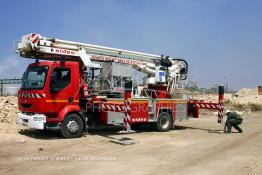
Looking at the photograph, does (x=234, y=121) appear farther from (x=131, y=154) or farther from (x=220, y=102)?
(x=131, y=154)

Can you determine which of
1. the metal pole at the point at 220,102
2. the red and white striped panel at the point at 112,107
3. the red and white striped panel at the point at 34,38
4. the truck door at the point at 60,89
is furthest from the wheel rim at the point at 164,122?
the red and white striped panel at the point at 34,38

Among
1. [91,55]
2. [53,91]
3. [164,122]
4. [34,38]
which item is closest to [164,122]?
[164,122]

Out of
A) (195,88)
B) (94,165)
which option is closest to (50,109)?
(94,165)

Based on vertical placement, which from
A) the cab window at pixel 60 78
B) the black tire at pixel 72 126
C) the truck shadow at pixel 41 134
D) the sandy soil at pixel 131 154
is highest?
the cab window at pixel 60 78

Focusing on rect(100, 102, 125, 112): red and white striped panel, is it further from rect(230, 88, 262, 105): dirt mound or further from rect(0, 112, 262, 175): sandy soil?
rect(230, 88, 262, 105): dirt mound

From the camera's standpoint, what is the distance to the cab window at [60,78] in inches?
536

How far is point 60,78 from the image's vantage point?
1391 centimetres

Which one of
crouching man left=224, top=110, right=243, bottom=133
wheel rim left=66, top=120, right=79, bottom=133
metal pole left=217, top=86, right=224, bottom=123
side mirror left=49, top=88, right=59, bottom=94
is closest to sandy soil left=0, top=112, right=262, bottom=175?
wheel rim left=66, top=120, right=79, bottom=133

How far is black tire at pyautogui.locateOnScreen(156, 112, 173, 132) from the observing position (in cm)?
1677

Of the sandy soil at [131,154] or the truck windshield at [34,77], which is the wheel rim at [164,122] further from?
the truck windshield at [34,77]

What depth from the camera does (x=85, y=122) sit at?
14.3 meters

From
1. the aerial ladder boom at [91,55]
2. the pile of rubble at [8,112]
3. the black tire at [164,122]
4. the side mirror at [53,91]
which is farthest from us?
the pile of rubble at [8,112]

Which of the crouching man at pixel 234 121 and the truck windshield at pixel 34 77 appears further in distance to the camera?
the crouching man at pixel 234 121

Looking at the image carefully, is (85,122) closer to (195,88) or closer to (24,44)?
(24,44)
